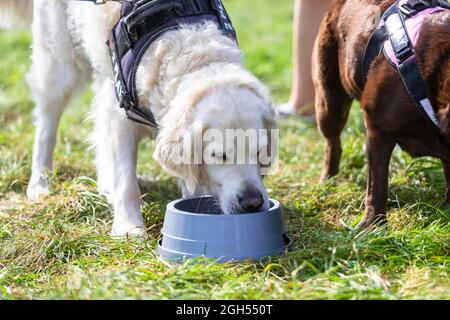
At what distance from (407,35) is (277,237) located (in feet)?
3.63

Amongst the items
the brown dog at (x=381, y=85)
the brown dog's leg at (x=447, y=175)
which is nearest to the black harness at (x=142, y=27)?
the brown dog at (x=381, y=85)

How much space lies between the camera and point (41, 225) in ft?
11.6

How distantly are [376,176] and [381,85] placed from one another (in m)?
0.46

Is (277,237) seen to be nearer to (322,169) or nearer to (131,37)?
(131,37)

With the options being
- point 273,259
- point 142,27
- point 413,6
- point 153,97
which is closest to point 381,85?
point 413,6

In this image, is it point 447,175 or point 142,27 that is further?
point 447,175

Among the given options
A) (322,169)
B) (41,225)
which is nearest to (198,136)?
(41,225)

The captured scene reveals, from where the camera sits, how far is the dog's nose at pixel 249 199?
3008 millimetres

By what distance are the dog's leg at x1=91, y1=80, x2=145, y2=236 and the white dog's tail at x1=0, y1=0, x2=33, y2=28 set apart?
118 centimetres

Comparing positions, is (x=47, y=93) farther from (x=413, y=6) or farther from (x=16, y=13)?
(x=413, y=6)

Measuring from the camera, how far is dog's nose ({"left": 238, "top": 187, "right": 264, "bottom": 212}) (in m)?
3.01

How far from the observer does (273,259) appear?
2.99m

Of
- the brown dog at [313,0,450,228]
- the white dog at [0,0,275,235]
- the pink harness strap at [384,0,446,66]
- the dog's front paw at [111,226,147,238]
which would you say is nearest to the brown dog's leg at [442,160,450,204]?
the brown dog at [313,0,450,228]

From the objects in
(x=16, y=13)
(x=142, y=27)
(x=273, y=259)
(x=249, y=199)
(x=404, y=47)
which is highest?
(x=16, y=13)
